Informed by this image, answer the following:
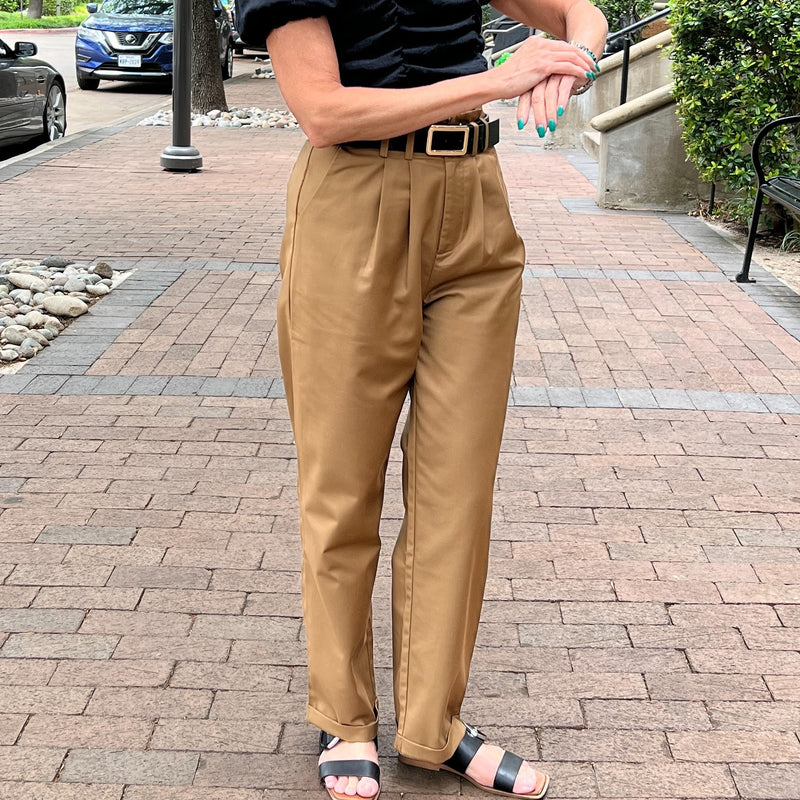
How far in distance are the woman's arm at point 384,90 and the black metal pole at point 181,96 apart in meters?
9.45

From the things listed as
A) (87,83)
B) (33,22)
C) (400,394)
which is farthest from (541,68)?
(33,22)

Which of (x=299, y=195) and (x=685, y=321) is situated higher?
(x=299, y=195)

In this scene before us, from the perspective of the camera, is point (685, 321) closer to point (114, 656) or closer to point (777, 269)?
point (777, 269)

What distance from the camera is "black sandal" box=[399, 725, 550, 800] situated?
2.55 meters

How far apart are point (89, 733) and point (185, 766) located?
0.27 m

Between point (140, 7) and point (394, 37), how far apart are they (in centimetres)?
2009

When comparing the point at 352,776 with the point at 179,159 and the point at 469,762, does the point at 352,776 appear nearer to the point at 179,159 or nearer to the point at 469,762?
the point at 469,762

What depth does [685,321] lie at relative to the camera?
6.47 meters

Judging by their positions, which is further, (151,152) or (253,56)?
(253,56)

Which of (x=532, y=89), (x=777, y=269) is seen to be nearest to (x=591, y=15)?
(x=532, y=89)

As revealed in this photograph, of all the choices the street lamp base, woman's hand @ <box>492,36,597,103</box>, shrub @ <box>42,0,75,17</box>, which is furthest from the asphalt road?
shrub @ <box>42,0,75,17</box>

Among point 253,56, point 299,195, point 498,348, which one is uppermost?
point 299,195

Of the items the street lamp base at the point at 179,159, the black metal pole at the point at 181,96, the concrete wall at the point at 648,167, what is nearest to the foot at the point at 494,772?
the concrete wall at the point at 648,167

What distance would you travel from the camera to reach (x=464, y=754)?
259 cm
